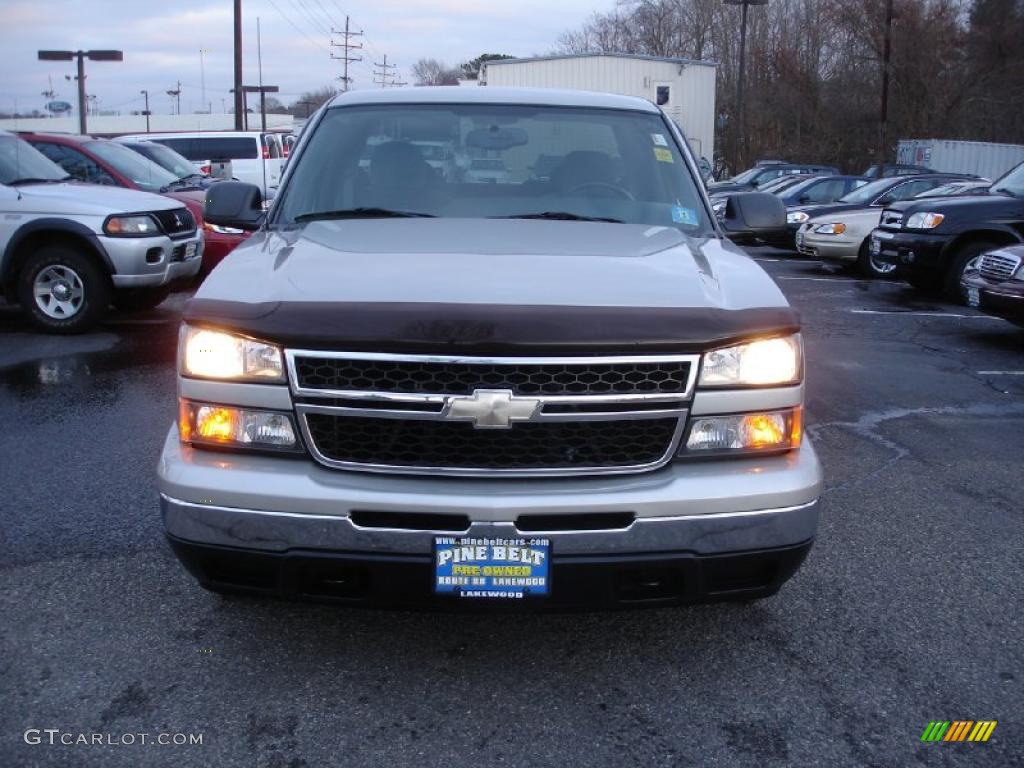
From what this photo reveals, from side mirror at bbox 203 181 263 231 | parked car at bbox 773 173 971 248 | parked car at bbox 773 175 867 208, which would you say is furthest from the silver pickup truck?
parked car at bbox 773 175 867 208

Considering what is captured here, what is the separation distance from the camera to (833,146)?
4597cm

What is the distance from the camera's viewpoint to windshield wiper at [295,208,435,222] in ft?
13.3

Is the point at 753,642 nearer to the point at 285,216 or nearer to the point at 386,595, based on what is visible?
the point at 386,595

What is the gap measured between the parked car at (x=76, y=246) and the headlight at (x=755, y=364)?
289 inches

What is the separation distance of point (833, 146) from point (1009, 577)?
45166 millimetres

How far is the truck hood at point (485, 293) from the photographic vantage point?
2.77 m

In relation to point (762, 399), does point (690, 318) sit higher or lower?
higher

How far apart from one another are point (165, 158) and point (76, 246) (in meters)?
6.26

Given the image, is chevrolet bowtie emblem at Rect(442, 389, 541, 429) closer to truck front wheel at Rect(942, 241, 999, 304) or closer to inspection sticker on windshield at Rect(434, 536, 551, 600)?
inspection sticker on windshield at Rect(434, 536, 551, 600)

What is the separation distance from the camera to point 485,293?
2.91 meters

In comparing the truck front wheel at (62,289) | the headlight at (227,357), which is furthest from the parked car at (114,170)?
the headlight at (227,357)

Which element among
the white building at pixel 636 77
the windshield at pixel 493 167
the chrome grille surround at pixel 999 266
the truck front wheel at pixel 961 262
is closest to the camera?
the windshield at pixel 493 167

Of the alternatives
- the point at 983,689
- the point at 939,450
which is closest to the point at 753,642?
the point at 983,689

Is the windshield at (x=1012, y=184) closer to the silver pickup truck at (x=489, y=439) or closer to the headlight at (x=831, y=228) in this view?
the headlight at (x=831, y=228)
